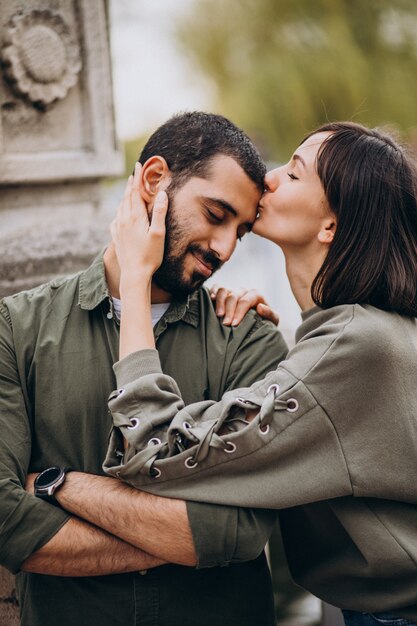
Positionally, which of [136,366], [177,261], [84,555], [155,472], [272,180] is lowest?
[84,555]

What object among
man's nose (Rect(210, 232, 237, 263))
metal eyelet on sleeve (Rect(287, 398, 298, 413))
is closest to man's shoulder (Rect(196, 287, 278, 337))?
man's nose (Rect(210, 232, 237, 263))

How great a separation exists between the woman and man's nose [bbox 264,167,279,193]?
25cm

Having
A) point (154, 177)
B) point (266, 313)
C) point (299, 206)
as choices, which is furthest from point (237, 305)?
point (154, 177)

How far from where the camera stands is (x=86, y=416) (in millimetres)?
2404

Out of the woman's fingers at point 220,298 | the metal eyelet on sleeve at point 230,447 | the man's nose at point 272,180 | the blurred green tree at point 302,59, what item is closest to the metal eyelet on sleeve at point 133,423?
the metal eyelet on sleeve at point 230,447

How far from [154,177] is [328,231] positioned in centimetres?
57

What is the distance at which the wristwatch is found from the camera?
2.25m

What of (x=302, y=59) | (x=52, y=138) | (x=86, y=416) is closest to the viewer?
(x=86, y=416)

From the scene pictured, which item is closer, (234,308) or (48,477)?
(48,477)

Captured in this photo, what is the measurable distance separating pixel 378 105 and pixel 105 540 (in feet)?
36.4

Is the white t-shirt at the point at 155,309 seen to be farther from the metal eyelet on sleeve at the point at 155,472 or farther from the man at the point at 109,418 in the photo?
the metal eyelet on sleeve at the point at 155,472

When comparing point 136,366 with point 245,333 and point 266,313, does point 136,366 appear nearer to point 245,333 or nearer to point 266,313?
point 245,333

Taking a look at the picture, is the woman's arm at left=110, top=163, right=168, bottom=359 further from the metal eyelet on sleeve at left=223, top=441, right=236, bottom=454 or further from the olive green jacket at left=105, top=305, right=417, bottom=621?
the metal eyelet on sleeve at left=223, top=441, right=236, bottom=454

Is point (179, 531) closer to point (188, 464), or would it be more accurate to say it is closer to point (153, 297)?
point (188, 464)
